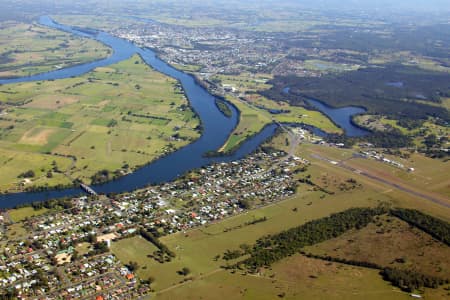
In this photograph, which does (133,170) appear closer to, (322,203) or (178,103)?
(322,203)

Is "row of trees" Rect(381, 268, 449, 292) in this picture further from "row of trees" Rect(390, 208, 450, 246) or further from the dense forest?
the dense forest

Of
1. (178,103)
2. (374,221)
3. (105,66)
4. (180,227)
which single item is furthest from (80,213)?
(105,66)

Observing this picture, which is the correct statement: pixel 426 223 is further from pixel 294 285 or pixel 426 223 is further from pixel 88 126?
pixel 88 126

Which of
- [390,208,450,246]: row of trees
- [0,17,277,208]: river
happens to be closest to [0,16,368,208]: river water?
[0,17,277,208]: river

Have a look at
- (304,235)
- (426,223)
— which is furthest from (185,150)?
(426,223)

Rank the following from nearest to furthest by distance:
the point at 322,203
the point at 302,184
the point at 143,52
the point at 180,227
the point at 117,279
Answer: the point at 117,279 → the point at 180,227 → the point at 322,203 → the point at 302,184 → the point at 143,52

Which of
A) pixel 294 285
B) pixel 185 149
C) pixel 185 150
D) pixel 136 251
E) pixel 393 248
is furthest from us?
pixel 185 149
